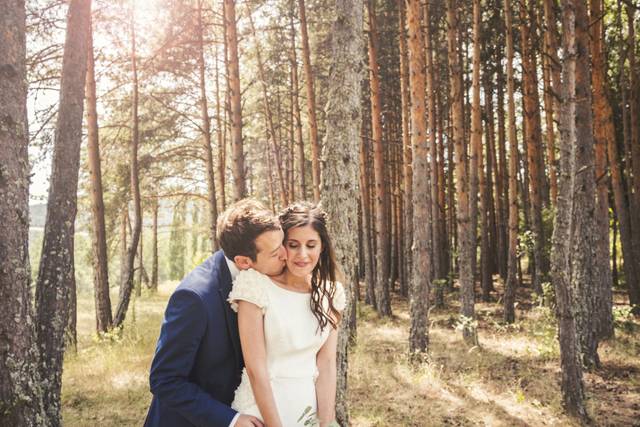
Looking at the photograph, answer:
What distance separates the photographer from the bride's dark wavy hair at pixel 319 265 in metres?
2.56

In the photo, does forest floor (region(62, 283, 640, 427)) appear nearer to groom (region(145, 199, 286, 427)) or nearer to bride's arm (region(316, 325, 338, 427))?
bride's arm (region(316, 325, 338, 427))

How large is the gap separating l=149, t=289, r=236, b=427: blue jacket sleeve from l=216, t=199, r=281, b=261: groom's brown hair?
0.33 meters

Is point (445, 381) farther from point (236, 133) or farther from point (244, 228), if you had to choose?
point (244, 228)

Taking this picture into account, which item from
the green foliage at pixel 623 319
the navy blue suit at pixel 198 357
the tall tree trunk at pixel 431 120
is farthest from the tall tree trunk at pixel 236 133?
the green foliage at pixel 623 319

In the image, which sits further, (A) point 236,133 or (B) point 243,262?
(A) point 236,133

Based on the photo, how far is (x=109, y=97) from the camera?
14508mm

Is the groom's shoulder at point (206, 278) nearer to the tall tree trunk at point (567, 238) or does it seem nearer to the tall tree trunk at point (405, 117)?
the tall tree trunk at point (567, 238)

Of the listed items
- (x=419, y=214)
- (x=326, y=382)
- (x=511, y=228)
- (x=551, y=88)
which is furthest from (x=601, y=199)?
(x=326, y=382)

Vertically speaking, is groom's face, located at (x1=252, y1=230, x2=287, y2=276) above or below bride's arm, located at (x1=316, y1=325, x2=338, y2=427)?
above

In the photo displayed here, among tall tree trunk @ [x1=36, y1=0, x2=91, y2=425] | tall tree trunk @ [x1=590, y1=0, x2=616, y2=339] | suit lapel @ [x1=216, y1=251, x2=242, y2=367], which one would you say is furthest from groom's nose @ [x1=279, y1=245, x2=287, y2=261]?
tall tree trunk @ [x1=590, y1=0, x2=616, y2=339]

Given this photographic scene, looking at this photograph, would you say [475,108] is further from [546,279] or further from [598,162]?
[546,279]

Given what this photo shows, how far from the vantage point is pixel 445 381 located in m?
7.82

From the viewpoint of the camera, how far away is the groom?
2.13 meters

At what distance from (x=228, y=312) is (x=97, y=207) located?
9.11 metres
